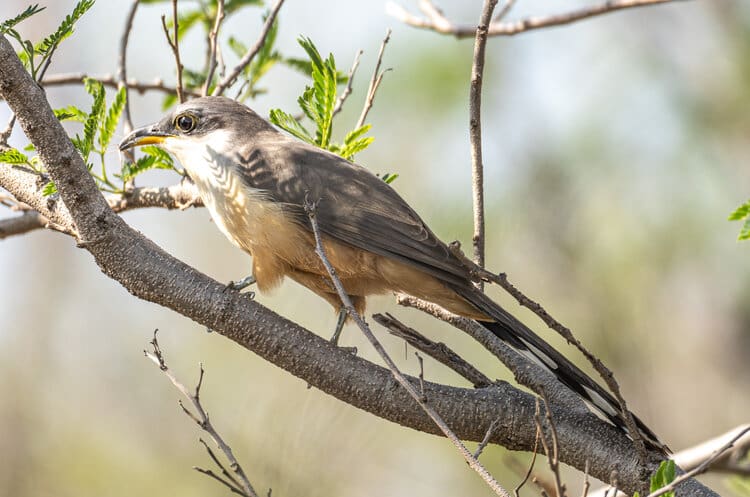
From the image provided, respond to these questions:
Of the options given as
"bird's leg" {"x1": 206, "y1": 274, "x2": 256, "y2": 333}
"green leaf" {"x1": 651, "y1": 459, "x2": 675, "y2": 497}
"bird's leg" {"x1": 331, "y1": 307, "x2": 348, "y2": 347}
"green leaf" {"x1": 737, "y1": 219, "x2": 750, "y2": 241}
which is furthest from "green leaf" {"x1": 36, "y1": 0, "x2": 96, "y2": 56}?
"green leaf" {"x1": 651, "y1": 459, "x2": 675, "y2": 497}

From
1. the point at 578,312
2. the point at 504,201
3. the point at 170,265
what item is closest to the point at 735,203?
the point at 578,312

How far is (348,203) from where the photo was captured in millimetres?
4227

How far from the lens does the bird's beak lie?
4.56 m

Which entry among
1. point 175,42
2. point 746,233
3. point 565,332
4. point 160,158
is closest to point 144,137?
point 160,158

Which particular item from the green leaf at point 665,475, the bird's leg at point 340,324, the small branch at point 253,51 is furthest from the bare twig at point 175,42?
the green leaf at point 665,475

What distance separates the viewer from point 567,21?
4438 mm

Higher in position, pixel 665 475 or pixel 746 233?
pixel 746 233

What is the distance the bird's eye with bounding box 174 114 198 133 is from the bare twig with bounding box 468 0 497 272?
5.88 feet

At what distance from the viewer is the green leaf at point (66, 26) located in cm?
313

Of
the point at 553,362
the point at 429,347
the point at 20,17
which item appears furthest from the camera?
the point at 553,362

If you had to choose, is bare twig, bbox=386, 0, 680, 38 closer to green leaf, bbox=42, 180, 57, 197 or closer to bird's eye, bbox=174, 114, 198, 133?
bird's eye, bbox=174, 114, 198, 133

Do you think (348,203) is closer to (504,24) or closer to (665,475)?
(504,24)

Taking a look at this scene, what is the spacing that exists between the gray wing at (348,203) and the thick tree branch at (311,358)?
889mm

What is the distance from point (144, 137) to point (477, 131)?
197 cm
